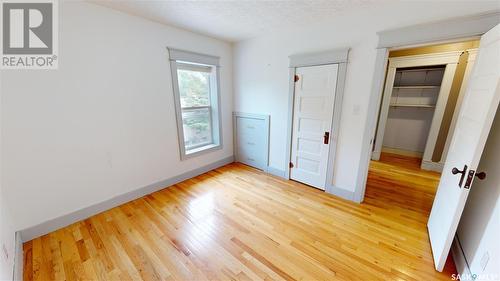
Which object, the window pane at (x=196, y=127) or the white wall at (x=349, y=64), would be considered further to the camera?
the window pane at (x=196, y=127)

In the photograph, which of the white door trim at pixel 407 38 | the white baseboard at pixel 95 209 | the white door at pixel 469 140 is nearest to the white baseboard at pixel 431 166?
the white door trim at pixel 407 38

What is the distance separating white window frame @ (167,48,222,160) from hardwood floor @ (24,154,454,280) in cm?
79

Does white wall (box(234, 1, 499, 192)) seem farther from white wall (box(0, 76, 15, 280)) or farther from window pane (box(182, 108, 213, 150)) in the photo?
white wall (box(0, 76, 15, 280))

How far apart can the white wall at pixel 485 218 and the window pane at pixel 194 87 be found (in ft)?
11.5

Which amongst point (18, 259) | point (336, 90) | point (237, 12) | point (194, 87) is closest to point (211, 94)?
point (194, 87)

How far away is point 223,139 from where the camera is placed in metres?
3.71

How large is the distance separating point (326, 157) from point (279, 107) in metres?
1.09

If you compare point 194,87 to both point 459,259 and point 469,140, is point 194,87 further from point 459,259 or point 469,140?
point 459,259

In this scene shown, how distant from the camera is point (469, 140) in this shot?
4.68 feet

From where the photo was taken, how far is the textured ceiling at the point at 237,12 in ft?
6.41

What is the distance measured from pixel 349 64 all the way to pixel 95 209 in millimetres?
→ 3630

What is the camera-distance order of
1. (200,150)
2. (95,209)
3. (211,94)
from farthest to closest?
(211,94)
(200,150)
(95,209)

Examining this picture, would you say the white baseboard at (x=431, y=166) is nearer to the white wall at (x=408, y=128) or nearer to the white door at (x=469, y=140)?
the white wall at (x=408, y=128)

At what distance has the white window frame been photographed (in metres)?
2.70
